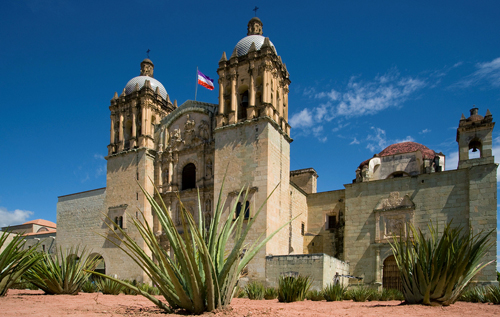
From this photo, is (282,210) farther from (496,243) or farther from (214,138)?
(496,243)

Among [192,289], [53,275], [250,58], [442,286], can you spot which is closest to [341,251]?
[250,58]

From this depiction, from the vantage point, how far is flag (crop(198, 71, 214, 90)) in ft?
67.0

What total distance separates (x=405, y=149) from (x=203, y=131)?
10.3 m

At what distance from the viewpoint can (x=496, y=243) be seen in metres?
14.6

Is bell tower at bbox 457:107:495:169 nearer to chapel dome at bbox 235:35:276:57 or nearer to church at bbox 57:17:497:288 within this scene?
church at bbox 57:17:497:288

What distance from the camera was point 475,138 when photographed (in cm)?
1664

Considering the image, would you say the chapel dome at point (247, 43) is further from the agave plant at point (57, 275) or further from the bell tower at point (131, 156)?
the agave plant at point (57, 275)

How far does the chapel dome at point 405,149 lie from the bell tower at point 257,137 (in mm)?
5158

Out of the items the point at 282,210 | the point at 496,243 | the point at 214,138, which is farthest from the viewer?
the point at 214,138

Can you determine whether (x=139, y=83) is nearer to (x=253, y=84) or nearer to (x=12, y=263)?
(x=253, y=84)

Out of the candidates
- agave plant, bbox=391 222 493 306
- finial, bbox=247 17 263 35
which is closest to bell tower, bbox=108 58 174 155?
finial, bbox=247 17 263 35

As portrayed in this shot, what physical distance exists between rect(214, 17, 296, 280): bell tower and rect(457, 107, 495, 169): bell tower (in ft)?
23.9

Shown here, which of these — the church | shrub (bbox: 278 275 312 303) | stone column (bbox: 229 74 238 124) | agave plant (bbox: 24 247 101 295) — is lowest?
shrub (bbox: 278 275 312 303)

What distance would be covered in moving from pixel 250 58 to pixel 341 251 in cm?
987
